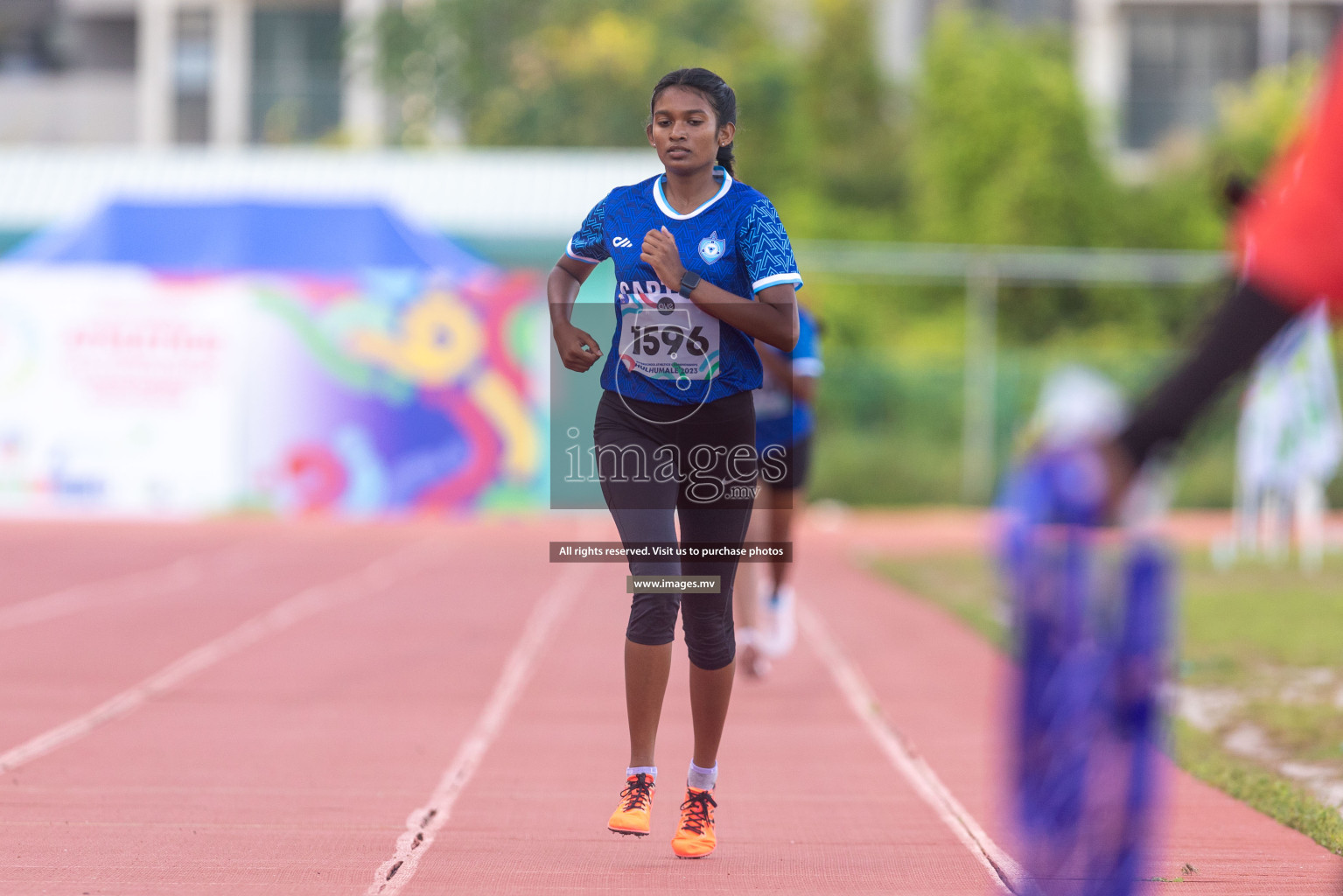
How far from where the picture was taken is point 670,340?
459cm

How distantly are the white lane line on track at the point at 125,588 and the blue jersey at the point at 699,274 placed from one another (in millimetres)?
7055

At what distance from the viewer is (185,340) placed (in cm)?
2083

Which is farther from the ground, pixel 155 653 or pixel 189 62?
pixel 189 62

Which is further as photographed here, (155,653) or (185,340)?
(185,340)

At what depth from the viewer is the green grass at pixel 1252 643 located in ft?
20.2

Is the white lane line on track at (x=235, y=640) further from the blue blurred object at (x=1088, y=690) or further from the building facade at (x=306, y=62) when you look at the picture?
the building facade at (x=306, y=62)

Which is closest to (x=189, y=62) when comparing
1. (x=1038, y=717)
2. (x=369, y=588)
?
(x=369, y=588)

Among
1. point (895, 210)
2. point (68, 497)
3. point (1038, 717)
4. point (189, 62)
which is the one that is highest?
point (189, 62)

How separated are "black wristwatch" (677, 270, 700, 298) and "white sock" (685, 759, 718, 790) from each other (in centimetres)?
130

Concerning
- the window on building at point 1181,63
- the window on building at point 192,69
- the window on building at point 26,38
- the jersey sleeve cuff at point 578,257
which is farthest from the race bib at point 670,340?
the window on building at point 26,38

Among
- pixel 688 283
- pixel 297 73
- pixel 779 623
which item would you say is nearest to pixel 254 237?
pixel 779 623

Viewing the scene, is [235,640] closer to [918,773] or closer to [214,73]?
[918,773]

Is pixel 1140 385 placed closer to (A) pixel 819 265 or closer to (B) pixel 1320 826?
(A) pixel 819 265

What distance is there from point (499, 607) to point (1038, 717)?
9.50m
